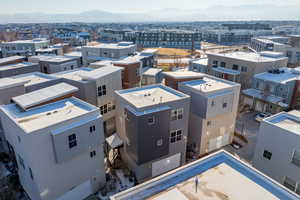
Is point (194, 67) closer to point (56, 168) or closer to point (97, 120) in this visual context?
point (97, 120)

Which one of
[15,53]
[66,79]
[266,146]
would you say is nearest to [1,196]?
[66,79]

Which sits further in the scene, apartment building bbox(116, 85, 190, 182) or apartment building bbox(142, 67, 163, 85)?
apartment building bbox(142, 67, 163, 85)

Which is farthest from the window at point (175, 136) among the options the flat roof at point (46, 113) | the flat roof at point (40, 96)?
the flat roof at point (40, 96)

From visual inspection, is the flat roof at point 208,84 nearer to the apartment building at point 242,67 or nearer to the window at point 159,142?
the window at point 159,142

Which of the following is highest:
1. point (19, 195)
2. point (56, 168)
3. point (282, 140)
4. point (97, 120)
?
point (97, 120)

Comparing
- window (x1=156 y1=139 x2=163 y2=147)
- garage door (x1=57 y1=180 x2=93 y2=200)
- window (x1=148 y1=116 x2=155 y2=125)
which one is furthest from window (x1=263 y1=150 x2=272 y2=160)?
garage door (x1=57 y1=180 x2=93 y2=200)

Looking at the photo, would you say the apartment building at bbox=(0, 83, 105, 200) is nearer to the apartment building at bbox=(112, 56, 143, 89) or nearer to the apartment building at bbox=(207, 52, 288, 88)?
the apartment building at bbox=(112, 56, 143, 89)

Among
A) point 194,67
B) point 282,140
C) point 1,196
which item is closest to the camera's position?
point 282,140
